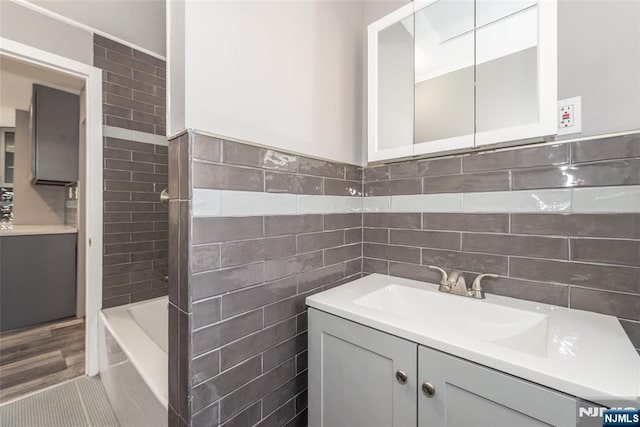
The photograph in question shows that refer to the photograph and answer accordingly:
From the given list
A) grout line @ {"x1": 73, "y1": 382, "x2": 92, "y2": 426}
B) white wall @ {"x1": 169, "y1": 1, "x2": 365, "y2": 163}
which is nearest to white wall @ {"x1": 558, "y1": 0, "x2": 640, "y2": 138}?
white wall @ {"x1": 169, "y1": 1, "x2": 365, "y2": 163}

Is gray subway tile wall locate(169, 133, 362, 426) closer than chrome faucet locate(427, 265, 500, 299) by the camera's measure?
Yes

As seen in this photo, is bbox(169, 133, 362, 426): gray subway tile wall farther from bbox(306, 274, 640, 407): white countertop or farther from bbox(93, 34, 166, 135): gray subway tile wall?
bbox(93, 34, 166, 135): gray subway tile wall

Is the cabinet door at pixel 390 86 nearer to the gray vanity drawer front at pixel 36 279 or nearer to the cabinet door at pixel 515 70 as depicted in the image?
the cabinet door at pixel 515 70

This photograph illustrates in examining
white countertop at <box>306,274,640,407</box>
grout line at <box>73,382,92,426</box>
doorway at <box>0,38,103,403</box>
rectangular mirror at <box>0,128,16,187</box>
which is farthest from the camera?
rectangular mirror at <box>0,128,16,187</box>

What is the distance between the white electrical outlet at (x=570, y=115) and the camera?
928mm

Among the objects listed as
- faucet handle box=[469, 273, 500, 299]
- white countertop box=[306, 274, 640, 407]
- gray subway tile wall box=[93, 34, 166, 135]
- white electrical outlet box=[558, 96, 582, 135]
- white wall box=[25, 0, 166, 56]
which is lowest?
white countertop box=[306, 274, 640, 407]

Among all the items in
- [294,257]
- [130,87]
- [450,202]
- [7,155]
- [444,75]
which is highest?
[130,87]

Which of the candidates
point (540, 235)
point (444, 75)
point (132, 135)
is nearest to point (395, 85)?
point (444, 75)

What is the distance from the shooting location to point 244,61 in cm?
90

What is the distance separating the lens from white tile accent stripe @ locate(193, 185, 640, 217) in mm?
836

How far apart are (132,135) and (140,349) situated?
163 centimetres

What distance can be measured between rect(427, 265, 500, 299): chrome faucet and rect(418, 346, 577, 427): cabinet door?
18.2 inches

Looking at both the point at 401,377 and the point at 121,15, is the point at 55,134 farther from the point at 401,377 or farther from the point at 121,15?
the point at 401,377

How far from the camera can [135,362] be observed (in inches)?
46.8
